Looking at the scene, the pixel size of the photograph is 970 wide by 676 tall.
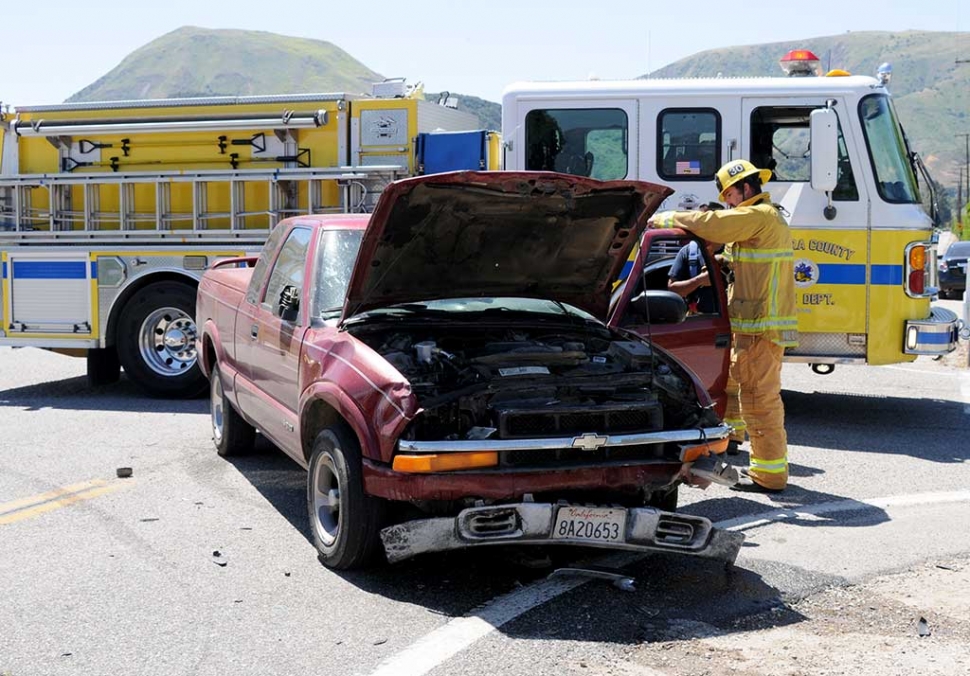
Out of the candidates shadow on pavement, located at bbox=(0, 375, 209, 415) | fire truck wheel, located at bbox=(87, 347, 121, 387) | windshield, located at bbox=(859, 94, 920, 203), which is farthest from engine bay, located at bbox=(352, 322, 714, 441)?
fire truck wheel, located at bbox=(87, 347, 121, 387)

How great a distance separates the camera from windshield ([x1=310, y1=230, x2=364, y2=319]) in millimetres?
6355

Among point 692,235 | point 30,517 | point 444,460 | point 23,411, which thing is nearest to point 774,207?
point 692,235

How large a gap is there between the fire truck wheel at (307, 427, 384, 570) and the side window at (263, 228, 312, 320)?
4.21 feet

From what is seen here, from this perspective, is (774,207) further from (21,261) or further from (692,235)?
(21,261)

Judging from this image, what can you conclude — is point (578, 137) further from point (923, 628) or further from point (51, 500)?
point (923, 628)

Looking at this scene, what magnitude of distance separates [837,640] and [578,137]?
20.3 ft

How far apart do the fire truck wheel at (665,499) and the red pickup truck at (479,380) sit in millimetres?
14

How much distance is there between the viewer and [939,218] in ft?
33.8

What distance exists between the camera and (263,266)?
755 cm

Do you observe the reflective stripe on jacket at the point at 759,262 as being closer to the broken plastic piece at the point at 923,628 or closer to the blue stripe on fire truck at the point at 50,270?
the broken plastic piece at the point at 923,628

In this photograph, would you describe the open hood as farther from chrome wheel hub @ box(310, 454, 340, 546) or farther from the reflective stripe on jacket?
the reflective stripe on jacket

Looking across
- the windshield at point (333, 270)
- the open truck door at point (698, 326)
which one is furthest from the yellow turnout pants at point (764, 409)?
the windshield at point (333, 270)

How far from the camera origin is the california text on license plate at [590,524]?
17.2 feet

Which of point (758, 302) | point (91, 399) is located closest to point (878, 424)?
point (758, 302)
